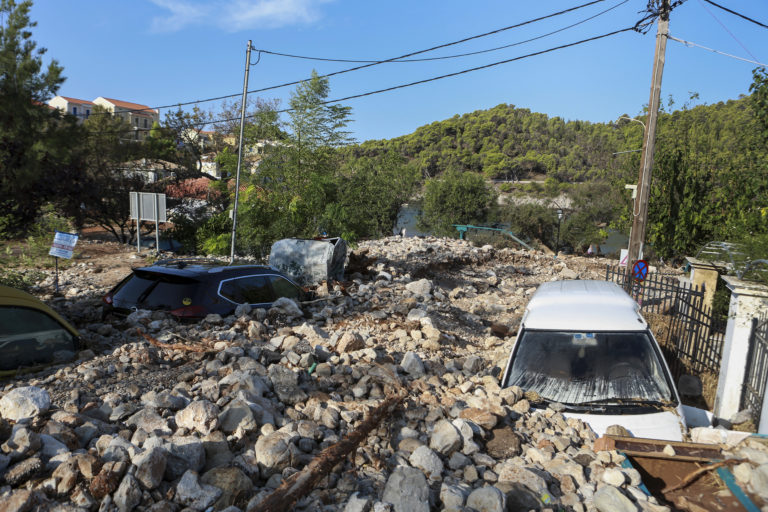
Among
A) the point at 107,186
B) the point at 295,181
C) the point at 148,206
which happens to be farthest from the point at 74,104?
the point at 295,181

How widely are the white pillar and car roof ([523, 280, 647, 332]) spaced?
201cm

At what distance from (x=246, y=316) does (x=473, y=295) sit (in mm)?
8291

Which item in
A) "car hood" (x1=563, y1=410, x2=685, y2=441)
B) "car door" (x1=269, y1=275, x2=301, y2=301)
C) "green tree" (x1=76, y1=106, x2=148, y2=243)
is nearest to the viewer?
"car hood" (x1=563, y1=410, x2=685, y2=441)

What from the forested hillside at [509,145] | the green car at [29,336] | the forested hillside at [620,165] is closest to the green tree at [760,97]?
the forested hillside at [620,165]

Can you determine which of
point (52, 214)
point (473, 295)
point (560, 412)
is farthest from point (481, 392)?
point (52, 214)

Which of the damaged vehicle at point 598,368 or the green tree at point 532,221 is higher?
the green tree at point 532,221

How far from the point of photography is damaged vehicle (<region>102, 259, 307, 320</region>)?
7.00 metres

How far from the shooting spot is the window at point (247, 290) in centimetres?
752

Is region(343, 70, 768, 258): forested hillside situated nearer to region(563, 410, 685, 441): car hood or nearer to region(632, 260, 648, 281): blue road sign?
region(632, 260, 648, 281): blue road sign

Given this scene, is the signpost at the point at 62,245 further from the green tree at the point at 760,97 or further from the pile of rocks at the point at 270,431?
the green tree at the point at 760,97

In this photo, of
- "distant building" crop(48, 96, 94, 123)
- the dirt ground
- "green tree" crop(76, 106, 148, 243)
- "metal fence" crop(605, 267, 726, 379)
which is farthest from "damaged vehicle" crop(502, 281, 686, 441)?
"distant building" crop(48, 96, 94, 123)

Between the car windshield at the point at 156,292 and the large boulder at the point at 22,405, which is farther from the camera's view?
the car windshield at the point at 156,292

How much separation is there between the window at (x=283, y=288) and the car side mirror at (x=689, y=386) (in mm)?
6316

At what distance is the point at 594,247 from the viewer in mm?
38094
